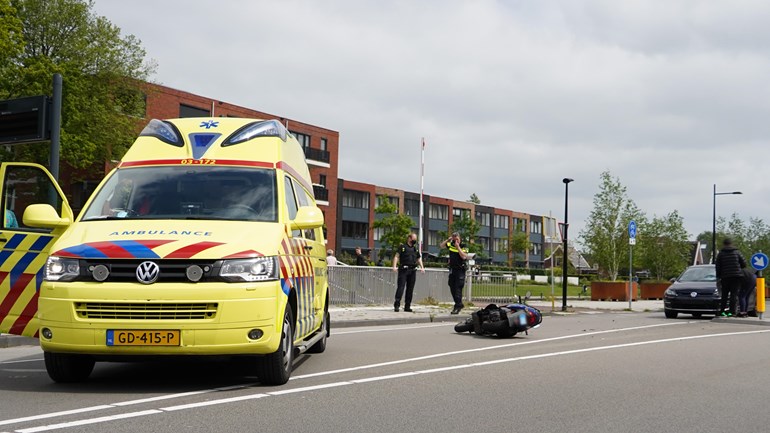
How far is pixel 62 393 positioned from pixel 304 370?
8.54 ft

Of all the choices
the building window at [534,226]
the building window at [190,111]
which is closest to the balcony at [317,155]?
the building window at [190,111]

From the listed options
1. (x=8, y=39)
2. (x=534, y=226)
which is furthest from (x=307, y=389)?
(x=534, y=226)

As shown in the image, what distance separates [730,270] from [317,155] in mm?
54877

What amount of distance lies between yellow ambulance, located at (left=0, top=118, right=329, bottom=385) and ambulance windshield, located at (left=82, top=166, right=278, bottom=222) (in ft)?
0.04

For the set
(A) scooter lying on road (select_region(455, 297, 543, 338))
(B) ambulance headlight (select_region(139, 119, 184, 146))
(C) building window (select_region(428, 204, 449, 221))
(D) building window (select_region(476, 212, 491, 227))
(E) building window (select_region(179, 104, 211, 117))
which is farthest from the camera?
(D) building window (select_region(476, 212, 491, 227))

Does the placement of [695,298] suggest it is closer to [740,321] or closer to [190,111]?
[740,321]

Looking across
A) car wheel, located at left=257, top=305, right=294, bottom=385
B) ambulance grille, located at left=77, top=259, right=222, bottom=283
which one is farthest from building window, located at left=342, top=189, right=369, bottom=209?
ambulance grille, located at left=77, top=259, right=222, bottom=283

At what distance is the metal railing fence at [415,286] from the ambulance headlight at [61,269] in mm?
13717

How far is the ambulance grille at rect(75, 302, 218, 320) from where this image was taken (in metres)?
6.69

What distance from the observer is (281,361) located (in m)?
7.34

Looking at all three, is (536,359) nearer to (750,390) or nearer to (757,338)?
(750,390)

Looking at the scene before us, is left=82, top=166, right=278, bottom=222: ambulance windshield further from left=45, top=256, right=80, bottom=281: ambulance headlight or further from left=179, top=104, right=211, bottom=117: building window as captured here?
left=179, top=104, right=211, bottom=117: building window

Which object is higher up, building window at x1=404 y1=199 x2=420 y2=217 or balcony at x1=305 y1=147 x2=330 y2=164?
balcony at x1=305 y1=147 x2=330 y2=164

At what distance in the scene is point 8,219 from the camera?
8.62 metres
